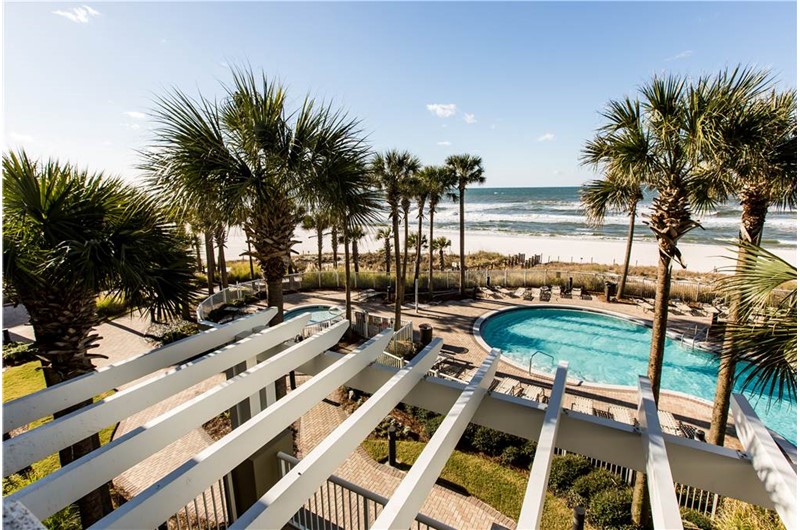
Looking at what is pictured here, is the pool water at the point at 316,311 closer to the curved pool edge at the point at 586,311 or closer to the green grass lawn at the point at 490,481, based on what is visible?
the curved pool edge at the point at 586,311

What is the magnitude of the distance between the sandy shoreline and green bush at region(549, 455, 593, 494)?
2601 cm

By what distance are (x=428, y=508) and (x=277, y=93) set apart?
7.65 metres

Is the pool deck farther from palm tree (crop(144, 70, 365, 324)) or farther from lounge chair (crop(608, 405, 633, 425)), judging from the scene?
palm tree (crop(144, 70, 365, 324))

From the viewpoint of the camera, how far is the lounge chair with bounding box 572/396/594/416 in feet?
30.3

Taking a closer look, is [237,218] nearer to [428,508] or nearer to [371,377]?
[371,377]

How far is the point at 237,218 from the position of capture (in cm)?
586

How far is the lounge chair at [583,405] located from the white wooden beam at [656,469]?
732 cm

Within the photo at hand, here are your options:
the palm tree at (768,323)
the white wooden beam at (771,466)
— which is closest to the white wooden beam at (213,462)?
the white wooden beam at (771,466)

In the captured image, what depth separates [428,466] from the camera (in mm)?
2010

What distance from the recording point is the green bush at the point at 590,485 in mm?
6895

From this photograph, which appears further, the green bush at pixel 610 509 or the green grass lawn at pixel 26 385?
the green grass lawn at pixel 26 385

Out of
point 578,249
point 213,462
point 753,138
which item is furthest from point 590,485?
point 578,249

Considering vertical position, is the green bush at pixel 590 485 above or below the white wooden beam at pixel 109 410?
below

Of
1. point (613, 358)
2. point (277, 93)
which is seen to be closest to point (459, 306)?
point (613, 358)
